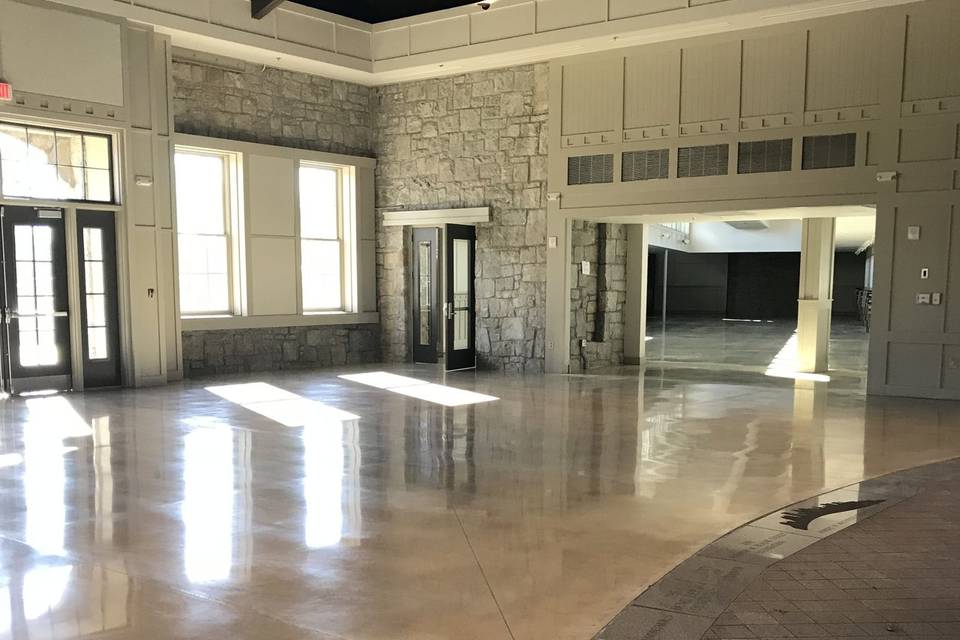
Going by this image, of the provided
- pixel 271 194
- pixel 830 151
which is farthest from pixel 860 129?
pixel 271 194

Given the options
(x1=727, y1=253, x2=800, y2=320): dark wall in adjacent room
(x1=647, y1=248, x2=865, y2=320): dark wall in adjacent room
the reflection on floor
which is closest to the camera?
the reflection on floor

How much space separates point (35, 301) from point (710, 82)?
30.7ft

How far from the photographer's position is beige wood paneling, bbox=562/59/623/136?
11008 millimetres

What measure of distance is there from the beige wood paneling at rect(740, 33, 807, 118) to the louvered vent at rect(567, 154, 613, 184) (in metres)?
2.01

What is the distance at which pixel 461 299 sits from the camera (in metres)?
12.4

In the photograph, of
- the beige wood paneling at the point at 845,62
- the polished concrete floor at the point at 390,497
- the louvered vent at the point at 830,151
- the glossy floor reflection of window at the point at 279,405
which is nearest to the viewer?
the polished concrete floor at the point at 390,497

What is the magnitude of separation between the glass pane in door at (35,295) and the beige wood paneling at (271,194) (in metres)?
3.02

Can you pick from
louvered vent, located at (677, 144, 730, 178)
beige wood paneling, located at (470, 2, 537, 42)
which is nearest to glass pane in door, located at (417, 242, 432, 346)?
beige wood paneling, located at (470, 2, 537, 42)

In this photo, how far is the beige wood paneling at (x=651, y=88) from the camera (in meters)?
10.6

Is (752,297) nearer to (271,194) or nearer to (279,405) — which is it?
(271,194)

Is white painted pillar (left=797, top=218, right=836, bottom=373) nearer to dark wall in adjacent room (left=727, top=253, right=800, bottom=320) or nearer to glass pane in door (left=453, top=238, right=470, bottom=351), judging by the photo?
glass pane in door (left=453, top=238, right=470, bottom=351)

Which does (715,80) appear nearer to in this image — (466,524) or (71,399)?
(466,524)

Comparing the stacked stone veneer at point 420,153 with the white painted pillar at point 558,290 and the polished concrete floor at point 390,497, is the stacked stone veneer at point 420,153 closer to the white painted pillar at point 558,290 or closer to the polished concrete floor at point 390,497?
the white painted pillar at point 558,290

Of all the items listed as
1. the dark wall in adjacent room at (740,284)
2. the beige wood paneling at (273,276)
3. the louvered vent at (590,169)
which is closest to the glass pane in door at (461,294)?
the louvered vent at (590,169)
